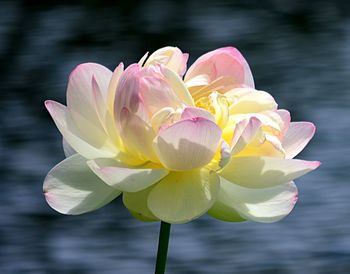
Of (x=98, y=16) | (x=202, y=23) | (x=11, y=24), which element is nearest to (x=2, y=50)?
(x=11, y=24)

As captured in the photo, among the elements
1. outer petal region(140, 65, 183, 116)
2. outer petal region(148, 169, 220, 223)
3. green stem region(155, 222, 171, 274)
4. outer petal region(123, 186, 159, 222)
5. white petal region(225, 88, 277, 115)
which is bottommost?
green stem region(155, 222, 171, 274)

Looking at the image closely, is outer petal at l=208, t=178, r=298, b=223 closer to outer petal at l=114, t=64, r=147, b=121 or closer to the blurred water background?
outer petal at l=114, t=64, r=147, b=121

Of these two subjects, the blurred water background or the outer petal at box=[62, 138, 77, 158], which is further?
the blurred water background

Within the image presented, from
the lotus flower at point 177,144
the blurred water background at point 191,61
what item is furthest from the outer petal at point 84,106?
the blurred water background at point 191,61

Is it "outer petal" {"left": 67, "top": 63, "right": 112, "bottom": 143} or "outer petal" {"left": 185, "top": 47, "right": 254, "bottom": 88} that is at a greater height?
"outer petal" {"left": 185, "top": 47, "right": 254, "bottom": 88}

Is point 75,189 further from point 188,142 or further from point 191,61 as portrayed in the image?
point 191,61

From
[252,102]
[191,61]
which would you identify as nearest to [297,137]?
[252,102]

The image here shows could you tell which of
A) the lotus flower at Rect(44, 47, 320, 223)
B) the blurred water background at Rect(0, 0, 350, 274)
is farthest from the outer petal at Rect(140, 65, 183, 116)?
the blurred water background at Rect(0, 0, 350, 274)
